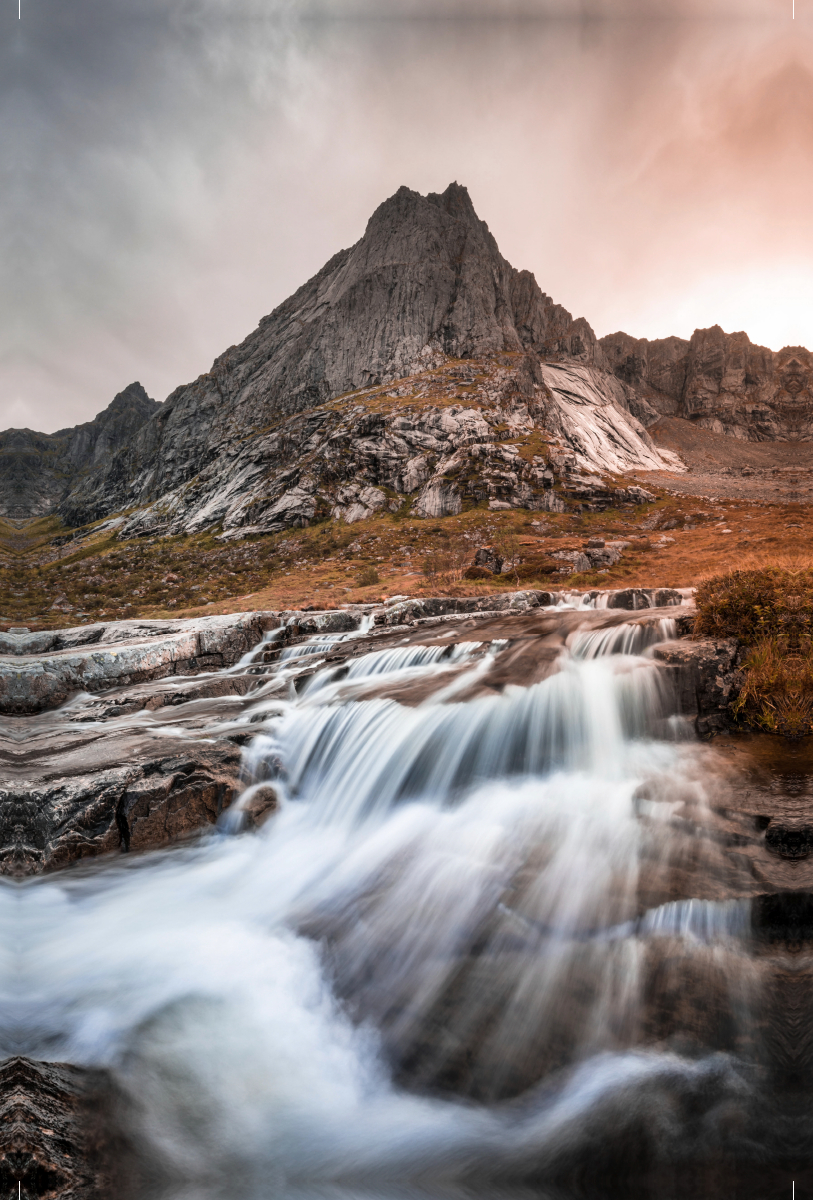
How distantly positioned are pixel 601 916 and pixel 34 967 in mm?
5654

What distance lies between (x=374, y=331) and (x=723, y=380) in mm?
113065

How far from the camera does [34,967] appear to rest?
17.6 feet

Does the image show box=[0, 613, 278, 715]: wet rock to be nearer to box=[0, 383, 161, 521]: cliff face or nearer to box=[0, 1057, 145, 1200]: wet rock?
box=[0, 1057, 145, 1200]: wet rock

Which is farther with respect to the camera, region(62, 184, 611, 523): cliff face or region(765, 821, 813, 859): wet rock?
region(62, 184, 611, 523): cliff face

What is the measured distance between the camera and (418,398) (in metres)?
77.9

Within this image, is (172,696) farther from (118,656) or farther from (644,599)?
(644,599)

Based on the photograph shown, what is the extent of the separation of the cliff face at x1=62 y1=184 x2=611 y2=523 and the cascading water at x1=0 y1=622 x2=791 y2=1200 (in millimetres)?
94546

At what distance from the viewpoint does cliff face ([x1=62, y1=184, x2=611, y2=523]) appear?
9712 cm

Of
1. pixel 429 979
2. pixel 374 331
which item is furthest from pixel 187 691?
pixel 374 331

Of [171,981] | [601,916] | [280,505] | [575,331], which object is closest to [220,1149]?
[171,981]

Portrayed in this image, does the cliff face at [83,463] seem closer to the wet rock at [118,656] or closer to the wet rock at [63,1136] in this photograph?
the wet rock at [118,656]

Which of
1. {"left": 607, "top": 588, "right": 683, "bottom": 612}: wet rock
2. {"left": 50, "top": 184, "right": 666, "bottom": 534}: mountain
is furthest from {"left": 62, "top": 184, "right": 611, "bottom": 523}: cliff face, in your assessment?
{"left": 607, "top": 588, "right": 683, "bottom": 612}: wet rock

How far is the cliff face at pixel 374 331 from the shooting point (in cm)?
9712

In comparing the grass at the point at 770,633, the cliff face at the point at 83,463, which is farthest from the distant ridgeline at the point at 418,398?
the grass at the point at 770,633
